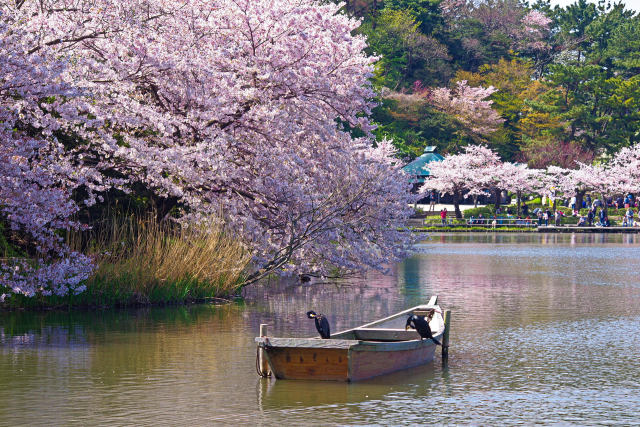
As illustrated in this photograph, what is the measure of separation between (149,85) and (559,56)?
86160 mm

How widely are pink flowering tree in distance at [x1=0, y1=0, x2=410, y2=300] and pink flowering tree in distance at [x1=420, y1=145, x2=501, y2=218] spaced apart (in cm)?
5139

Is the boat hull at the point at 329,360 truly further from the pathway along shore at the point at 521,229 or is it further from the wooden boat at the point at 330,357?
the pathway along shore at the point at 521,229

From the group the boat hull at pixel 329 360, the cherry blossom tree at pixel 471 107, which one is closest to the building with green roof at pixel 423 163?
the cherry blossom tree at pixel 471 107

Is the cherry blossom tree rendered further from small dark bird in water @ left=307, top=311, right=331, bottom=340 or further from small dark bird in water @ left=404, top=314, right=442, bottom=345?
small dark bird in water @ left=307, top=311, right=331, bottom=340

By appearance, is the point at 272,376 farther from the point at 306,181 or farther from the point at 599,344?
the point at 306,181

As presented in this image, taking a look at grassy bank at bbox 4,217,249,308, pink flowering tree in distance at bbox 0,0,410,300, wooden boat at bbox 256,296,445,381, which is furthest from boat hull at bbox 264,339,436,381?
grassy bank at bbox 4,217,249,308

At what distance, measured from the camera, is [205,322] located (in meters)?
21.8

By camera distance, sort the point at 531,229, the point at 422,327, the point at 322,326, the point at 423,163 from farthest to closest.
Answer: the point at 423,163, the point at 531,229, the point at 422,327, the point at 322,326

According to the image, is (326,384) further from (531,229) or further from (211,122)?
(531,229)

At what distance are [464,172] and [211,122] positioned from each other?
58373mm

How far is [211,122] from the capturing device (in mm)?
26047

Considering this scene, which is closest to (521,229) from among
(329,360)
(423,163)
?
(423,163)

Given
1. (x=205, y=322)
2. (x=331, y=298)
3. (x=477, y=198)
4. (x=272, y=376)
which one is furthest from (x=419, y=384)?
(x=477, y=198)

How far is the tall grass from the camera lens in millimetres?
23562
